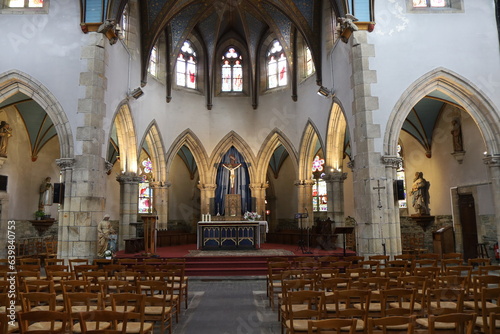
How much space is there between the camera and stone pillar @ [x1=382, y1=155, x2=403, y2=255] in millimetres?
12602

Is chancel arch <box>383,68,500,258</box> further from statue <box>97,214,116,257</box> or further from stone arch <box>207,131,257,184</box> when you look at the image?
statue <box>97,214,116,257</box>

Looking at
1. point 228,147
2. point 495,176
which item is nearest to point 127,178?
point 228,147

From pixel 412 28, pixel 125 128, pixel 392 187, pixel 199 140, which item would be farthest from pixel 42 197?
pixel 412 28

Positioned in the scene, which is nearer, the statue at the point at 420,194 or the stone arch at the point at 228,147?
the statue at the point at 420,194

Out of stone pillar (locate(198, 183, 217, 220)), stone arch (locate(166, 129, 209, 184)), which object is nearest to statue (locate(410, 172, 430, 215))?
stone pillar (locate(198, 183, 217, 220))

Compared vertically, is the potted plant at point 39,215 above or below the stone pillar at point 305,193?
below

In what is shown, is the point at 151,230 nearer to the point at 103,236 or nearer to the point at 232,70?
the point at 103,236

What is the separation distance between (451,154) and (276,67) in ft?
33.5

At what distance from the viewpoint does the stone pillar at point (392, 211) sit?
41.3ft

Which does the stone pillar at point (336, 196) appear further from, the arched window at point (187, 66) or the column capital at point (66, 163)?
the column capital at point (66, 163)

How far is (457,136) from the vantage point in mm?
17078

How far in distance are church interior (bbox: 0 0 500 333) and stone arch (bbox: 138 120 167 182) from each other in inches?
2.8

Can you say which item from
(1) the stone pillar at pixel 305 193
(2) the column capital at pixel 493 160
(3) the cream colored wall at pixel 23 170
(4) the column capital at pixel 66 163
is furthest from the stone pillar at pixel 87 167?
(2) the column capital at pixel 493 160

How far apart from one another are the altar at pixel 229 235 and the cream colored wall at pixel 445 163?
329 inches
